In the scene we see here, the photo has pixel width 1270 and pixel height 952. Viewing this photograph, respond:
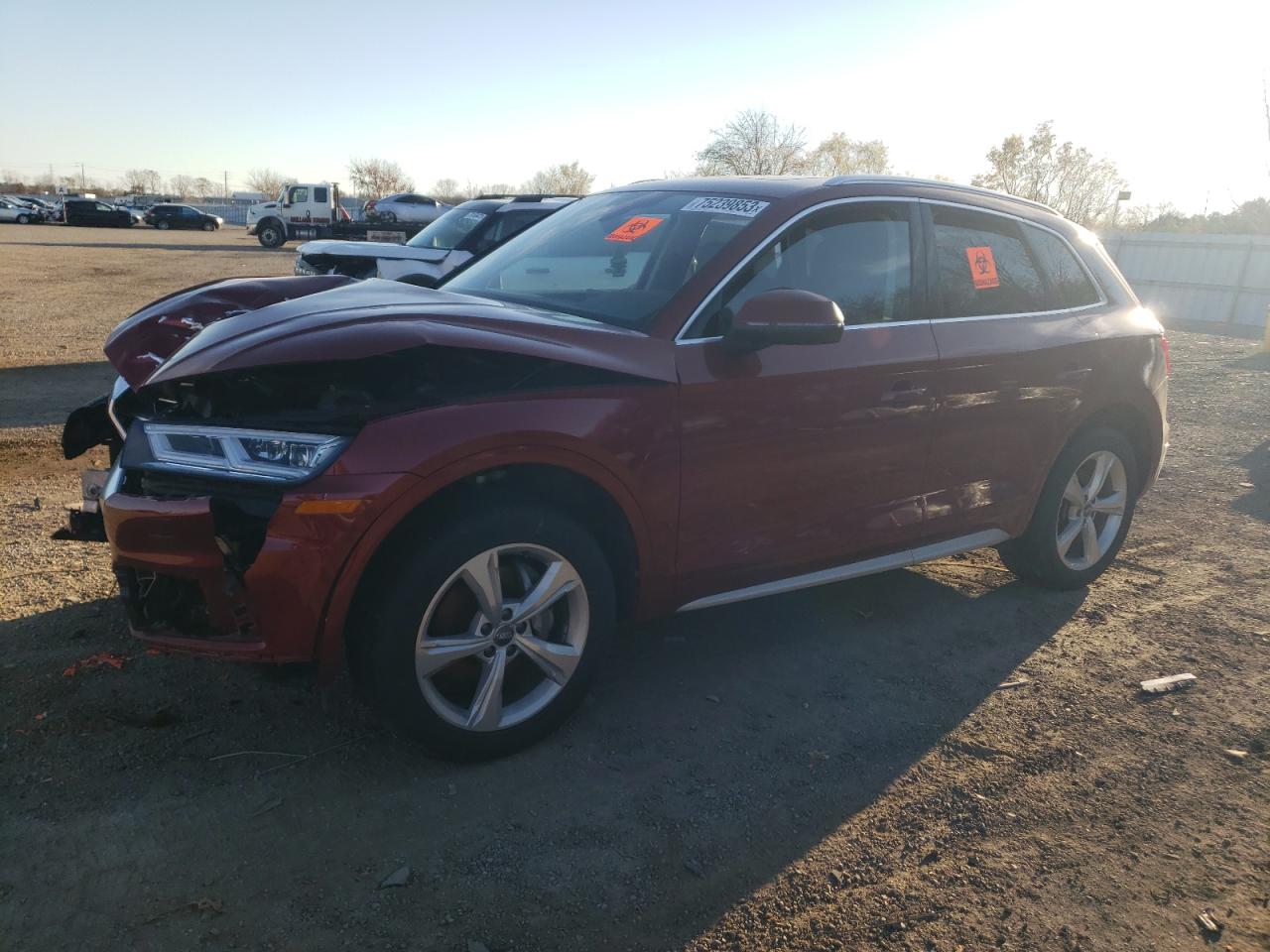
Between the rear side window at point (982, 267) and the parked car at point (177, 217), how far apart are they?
57.1 metres

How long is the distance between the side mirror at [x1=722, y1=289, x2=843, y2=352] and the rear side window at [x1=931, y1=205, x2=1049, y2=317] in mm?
1052

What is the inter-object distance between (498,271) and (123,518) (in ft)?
6.31

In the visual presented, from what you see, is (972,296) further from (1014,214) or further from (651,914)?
(651,914)

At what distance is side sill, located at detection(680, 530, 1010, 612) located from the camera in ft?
11.4

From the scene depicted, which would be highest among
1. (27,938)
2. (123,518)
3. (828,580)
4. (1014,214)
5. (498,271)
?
(1014,214)

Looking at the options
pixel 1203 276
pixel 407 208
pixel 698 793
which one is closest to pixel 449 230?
pixel 698 793

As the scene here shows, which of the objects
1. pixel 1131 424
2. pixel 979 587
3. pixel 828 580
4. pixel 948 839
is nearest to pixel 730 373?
pixel 828 580

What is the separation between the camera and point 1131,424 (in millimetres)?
4781

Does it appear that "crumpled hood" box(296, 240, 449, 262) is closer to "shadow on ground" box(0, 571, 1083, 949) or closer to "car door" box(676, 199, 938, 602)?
"shadow on ground" box(0, 571, 1083, 949)

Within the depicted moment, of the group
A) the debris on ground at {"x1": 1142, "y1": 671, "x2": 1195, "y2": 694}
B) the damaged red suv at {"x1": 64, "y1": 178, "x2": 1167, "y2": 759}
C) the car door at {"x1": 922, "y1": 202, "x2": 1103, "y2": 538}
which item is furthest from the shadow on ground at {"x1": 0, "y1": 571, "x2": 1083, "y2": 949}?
the car door at {"x1": 922, "y1": 202, "x2": 1103, "y2": 538}

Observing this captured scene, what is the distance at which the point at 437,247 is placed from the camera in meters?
11.7

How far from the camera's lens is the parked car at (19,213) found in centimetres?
5134

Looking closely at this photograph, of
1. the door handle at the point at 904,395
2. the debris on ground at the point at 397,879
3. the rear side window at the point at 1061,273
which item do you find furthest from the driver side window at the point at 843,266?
the debris on ground at the point at 397,879

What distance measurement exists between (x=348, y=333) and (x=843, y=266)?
2.00 metres
